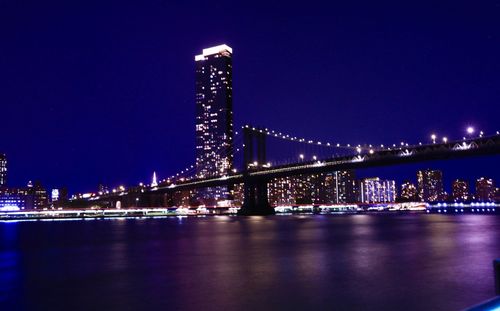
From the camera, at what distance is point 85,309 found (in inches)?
433

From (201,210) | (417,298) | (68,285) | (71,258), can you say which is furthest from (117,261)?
(201,210)

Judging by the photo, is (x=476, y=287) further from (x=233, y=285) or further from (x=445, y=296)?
(x=233, y=285)

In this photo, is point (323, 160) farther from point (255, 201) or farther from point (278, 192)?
point (278, 192)

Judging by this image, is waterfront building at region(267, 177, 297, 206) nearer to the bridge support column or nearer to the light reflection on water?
the bridge support column

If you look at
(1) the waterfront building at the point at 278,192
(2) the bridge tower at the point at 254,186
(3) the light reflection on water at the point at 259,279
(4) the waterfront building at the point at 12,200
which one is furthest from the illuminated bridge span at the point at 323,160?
(4) the waterfront building at the point at 12,200

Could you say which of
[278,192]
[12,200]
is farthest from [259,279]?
[12,200]

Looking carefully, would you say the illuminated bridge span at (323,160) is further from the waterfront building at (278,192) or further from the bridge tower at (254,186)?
the waterfront building at (278,192)

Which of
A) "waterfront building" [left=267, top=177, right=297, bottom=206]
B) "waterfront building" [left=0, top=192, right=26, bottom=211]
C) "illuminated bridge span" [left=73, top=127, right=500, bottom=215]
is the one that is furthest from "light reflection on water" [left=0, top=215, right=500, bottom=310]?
"waterfront building" [left=0, top=192, right=26, bottom=211]

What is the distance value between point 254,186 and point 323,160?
1515 centimetres

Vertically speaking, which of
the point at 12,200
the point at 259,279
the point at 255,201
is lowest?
the point at 259,279

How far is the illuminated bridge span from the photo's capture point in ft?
226

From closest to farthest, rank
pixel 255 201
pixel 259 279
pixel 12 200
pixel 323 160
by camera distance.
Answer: pixel 259 279, pixel 323 160, pixel 255 201, pixel 12 200

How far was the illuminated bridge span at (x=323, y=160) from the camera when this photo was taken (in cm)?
6888

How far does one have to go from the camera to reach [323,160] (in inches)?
3406
